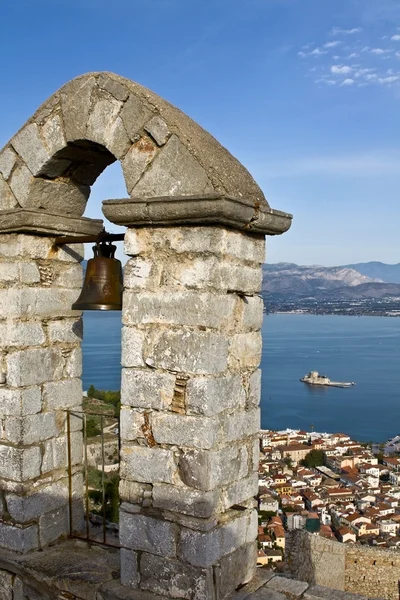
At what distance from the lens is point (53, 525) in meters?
3.76

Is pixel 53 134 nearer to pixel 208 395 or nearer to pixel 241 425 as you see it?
pixel 208 395

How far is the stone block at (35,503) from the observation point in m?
3.55

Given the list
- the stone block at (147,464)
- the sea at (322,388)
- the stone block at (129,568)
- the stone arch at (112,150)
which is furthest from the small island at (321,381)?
the stone block at (147,464)

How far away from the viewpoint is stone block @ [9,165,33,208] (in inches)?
140

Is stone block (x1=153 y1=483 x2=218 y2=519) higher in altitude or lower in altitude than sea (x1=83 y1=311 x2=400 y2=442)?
higher

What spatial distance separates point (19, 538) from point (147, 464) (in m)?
1.13

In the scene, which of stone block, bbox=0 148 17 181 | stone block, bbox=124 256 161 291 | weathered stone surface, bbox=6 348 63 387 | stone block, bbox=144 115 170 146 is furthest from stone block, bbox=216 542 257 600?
stone block, bbox=0 148 17 181

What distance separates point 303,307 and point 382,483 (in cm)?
13850

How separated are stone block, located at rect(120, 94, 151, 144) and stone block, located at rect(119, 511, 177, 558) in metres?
1.94

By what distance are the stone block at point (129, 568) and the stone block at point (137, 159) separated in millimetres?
1866

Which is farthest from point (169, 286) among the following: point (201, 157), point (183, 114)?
point (183, 114)

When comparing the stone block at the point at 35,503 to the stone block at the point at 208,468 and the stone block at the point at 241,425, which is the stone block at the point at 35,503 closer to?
the stone block at the point at 208,468

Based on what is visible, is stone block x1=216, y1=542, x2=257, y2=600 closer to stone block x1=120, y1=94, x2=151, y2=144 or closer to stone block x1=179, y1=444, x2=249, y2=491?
stone block x1=179, y1=444, x2=249, y2=491

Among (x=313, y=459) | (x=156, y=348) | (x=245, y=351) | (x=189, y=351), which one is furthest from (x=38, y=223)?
(x=313, y=459)
